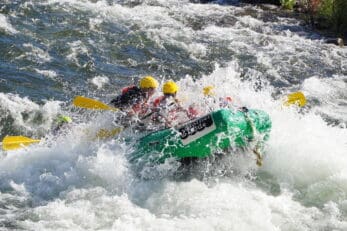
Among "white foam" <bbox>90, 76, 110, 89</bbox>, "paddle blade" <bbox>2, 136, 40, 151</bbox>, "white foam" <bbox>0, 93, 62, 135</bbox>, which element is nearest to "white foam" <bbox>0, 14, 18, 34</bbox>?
"white foam" <bbox>90, 76, 110, 89</bbox>

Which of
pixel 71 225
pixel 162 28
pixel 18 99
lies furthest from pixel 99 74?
pixel 71 225

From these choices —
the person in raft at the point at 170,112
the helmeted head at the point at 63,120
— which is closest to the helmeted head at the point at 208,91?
the person in raft at the point at 170,112

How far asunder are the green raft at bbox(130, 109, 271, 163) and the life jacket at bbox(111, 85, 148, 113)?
0.72 meters

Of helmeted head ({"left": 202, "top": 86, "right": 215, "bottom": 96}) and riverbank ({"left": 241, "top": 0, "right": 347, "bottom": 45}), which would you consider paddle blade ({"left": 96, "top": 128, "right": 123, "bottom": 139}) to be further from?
riverbank ({"left": 241, "top": 0, "right": 347, "bottom": 45})

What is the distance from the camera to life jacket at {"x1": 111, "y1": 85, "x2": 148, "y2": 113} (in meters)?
8.48

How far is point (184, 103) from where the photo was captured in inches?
348

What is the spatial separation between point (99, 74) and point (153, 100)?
3465mm

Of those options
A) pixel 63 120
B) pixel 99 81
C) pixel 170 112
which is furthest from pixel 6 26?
pixel 170 112

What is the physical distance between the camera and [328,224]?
7184 mm

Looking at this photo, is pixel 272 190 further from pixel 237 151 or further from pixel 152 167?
pixel 152 167

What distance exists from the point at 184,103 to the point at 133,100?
2.63 feet

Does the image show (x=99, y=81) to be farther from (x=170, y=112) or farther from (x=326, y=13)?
(x=326, y=13)

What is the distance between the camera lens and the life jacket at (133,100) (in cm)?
848

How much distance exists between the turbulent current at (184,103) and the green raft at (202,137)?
0.75 feet
